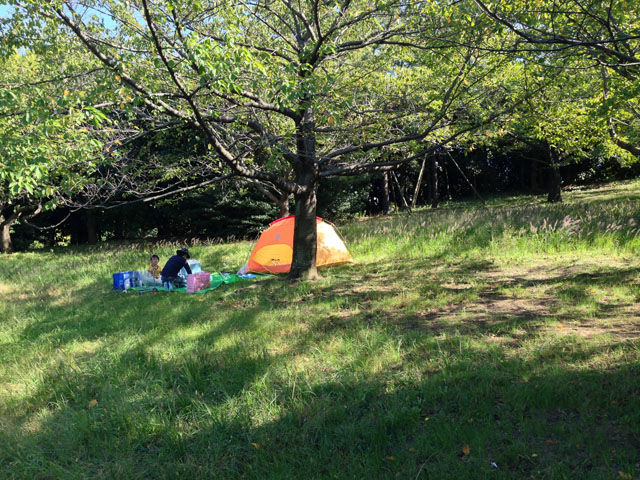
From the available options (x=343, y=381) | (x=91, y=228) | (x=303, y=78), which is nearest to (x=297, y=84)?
(x=303, y=78)

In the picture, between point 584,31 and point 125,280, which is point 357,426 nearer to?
point 584,31

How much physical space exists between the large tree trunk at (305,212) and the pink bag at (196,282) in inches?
66.7

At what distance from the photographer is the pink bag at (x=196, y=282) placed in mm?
8539

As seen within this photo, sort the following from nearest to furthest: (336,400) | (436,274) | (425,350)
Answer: (336,400) → (425,350) → (436,274)

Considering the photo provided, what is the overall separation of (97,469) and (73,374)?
71.8 inches

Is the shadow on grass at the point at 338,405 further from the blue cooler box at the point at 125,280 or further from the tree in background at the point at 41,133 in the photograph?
the blue cooler box at the point at 125,280

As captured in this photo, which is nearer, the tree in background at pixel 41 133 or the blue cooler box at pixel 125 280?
the tree in background at pixel 41 133

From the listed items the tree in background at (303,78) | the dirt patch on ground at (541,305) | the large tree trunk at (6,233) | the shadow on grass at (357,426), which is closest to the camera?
the shadow on grass at (357,426)

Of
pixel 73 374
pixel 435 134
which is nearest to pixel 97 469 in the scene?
pixel 73 374

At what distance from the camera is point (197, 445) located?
350cm

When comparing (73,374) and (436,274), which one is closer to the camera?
(73,374)

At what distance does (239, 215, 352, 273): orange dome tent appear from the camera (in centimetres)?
1022

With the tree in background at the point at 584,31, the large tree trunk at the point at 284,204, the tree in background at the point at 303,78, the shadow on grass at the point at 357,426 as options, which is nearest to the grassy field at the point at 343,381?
the shadow on grass at the point at 357,426

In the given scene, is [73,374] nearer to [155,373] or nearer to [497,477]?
[155,373]
